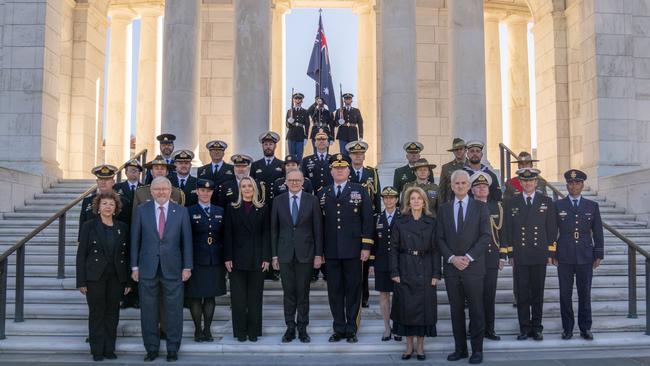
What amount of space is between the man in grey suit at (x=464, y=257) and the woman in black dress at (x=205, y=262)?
3.06 metres

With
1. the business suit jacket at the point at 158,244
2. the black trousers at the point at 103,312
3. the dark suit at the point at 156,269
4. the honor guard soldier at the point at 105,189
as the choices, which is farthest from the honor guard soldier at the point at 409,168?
the black trousers at the point at 103,312

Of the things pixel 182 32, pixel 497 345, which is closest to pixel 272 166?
pixel 497 345

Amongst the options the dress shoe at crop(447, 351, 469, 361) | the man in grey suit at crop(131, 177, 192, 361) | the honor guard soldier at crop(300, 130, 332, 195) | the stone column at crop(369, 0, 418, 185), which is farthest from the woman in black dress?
the stone column at crop(369, 0, 418, 185)

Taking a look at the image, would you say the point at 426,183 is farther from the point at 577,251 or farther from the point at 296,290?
the point at 296,290

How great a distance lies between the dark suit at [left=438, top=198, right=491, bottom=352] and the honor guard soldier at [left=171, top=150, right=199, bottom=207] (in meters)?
4.01

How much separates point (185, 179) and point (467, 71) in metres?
9.26

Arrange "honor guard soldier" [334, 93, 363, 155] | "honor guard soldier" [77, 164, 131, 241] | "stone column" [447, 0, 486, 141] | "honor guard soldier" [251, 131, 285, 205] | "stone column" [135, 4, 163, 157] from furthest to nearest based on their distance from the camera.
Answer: "stone column" [135, 4, 163, 157] → "stone column" [447, 0, 486, 141] → "honor guard soldier" [334, 93, 363, 155] → "honor guard soldier" [251, 131, 285, 205] → "honor guard soldier" [77, 164, 131, 241]

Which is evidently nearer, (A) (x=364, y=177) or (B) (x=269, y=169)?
(A) (x=364, y=177)

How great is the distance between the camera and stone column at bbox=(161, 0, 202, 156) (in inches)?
627

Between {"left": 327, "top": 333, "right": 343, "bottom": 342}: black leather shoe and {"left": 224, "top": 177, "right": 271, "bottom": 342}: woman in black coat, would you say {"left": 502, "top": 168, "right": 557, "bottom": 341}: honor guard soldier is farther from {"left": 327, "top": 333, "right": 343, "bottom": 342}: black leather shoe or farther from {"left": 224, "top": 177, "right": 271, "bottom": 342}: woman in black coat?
{"left": 224, "top": 177, "right": 271, "bottom": 342}: woman in black coat

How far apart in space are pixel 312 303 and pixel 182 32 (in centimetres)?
918

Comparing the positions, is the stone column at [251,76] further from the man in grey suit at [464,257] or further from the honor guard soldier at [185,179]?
the man in grey suit at [464,257]

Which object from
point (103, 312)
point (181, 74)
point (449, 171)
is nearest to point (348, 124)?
point (181, 74)

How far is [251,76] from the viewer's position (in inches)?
620
